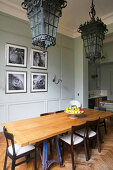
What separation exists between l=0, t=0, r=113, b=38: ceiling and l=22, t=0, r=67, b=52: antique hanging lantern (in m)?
2.13

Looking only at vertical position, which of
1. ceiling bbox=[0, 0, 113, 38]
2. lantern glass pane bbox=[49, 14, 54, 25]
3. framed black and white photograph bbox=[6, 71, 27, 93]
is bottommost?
framed black and white photograph bbox=[6, 71, 27, 93]

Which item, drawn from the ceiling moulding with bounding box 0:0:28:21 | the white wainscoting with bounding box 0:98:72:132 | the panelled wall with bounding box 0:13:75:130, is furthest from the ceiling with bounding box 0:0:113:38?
the white wainscoting with bounding box 0:98:72:132

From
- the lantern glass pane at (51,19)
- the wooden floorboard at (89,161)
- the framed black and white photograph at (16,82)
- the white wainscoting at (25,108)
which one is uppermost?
the lantern glass pane at (51,19)

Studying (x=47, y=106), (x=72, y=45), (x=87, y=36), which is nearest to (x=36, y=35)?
(x=87, y=36)

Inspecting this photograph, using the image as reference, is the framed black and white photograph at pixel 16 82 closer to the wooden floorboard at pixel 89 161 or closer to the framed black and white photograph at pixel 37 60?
the framed black and white photograph at pixel 37 60

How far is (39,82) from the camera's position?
383 cm

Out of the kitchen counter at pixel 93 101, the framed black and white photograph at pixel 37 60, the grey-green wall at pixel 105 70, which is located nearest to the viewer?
the framed black and white photograph at pixel 37 60

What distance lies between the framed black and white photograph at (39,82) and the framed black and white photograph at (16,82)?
274 millimetres

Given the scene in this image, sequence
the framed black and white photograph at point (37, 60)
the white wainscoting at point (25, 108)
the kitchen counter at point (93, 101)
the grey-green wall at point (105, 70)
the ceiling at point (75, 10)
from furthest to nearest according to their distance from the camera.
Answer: the grey-green wall at point (105, 70) → the kitchen counter at point (93, 101) → the framed black and white photograph at point (37, 60) → the white wainscoting at point (25, 108) → the ceiling at point (75, 10)

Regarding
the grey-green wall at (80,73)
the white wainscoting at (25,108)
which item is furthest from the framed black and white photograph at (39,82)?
the grey-green wall at (80,73)

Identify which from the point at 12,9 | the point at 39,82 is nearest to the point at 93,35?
the point at 39,82

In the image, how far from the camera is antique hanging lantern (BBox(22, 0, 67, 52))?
4.25 ft

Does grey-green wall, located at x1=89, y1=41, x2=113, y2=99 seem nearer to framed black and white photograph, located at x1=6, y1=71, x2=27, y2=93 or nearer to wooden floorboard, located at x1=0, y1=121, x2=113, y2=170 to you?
framed black and white photograph, located at x1=6, y1=71, x2=27, y2=93

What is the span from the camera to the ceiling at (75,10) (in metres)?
3.08
